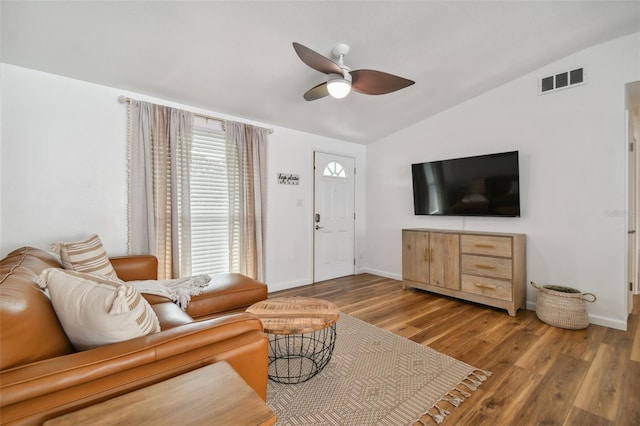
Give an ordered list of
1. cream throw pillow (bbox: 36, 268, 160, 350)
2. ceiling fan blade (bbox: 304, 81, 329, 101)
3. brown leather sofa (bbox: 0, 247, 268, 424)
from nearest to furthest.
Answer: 1. brown leather sofa (bbox: 0, 247, 268, 424)
2. cream throw pillow (bbox: 36, 268, 160, 350)
3. ceiling fan blade (bbox: 304, 81, 329, 101)

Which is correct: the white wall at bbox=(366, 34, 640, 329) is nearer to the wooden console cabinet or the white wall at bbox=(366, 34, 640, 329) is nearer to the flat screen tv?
the flat screen tv

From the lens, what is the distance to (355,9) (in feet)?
6.99

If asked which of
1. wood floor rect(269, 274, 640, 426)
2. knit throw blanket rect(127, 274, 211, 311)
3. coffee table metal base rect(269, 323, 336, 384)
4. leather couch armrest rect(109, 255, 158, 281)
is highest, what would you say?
leather couch armrest rect(109, 255, 158, 281)

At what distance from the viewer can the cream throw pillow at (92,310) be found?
1045 mm

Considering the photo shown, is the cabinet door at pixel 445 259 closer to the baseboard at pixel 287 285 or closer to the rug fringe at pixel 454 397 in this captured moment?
the rug fringe at pixel 454 397

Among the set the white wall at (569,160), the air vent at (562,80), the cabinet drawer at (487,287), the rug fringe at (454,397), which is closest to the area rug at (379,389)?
the rug fringe at (454,397)

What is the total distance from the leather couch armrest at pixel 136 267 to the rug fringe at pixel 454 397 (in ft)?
8.27

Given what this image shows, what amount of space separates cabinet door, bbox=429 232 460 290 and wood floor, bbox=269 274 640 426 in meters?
0.26

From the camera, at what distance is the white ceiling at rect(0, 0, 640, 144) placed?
205 cm

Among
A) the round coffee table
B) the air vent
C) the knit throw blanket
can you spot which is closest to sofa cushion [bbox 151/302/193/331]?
the knit throw blanket

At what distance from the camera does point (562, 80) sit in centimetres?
310

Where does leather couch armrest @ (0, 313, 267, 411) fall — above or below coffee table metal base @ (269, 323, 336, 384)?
above

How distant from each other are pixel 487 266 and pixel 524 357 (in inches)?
47.3

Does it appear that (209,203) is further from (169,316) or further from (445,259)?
(445,259)
